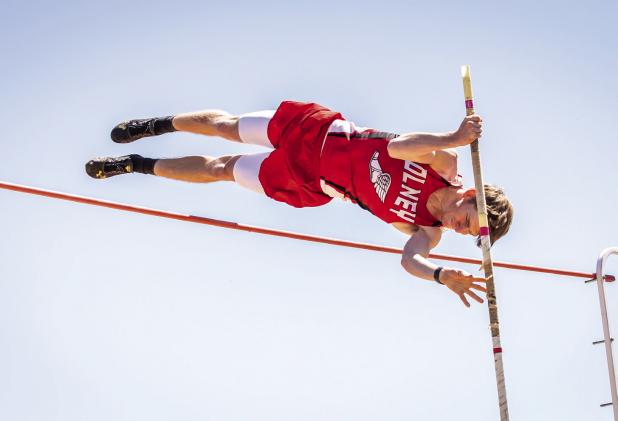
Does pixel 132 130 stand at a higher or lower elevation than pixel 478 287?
higher

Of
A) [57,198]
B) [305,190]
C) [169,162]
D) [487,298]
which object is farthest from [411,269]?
[57,198]

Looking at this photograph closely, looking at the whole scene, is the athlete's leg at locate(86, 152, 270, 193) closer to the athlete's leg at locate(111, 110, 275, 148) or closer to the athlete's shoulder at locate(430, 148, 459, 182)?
the athlete's leg at locate(111, 110, 275, 148)

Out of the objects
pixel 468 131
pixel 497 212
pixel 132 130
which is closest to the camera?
pixel 468 131

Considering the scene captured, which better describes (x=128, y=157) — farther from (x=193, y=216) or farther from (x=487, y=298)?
(x=487, y=298)

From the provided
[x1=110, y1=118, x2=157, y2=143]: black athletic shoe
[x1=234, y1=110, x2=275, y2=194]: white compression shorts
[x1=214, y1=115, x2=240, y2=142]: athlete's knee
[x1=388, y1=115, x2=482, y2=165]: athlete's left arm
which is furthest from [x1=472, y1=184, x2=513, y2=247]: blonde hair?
[x1=110, y1=118, x2=157, y2=143]: black athletic shoe

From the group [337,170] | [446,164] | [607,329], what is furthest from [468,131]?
[607,329]

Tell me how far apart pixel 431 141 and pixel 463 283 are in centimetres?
84

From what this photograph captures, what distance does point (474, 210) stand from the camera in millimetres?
6352

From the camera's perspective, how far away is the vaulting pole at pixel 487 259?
589 cm

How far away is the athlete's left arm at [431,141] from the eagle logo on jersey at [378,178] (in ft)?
1.19

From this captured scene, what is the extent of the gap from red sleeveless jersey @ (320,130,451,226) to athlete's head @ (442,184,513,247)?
0.53 ft

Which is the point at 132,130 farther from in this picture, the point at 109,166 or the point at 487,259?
the point at 487,259

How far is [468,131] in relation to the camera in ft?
19.5

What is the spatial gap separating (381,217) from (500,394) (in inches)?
58.9
